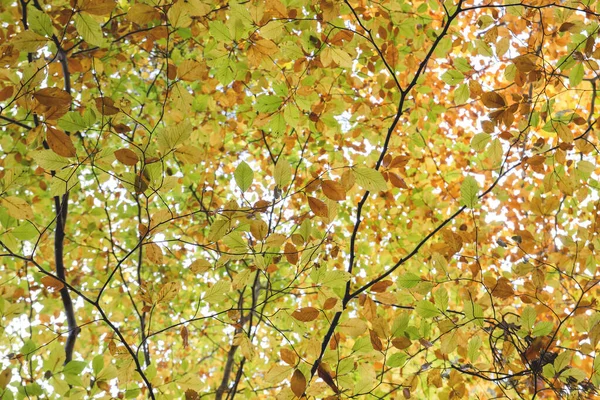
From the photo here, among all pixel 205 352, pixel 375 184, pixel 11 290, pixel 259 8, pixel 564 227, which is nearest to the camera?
pixel 375 184

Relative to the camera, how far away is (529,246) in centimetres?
210

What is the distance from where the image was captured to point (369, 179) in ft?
4.44

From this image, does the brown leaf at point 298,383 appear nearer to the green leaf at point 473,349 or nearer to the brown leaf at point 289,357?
the brown leaf at point 289,357

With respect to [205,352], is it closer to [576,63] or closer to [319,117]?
[319,117]

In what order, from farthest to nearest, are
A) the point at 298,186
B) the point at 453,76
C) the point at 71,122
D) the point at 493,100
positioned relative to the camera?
the point at 298,186, the point at 453,76, the point at 493,100, the point at 71,122

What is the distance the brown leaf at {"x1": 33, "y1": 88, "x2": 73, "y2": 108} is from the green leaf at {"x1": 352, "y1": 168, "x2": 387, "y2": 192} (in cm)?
89

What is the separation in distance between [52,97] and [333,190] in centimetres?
87

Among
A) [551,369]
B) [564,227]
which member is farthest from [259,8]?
[564,227]

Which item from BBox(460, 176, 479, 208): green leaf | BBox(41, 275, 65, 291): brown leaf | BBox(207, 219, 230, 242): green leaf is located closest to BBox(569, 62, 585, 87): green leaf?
BBox(460, 176, 479, 208): green leaf

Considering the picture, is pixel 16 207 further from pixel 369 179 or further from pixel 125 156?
pixel 369 179

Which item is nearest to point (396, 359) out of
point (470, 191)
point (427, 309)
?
point (427, 309)

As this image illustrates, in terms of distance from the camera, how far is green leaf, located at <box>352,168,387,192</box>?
1340 millimetres

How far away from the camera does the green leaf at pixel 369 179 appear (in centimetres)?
134

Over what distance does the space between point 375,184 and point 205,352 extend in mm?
5202
